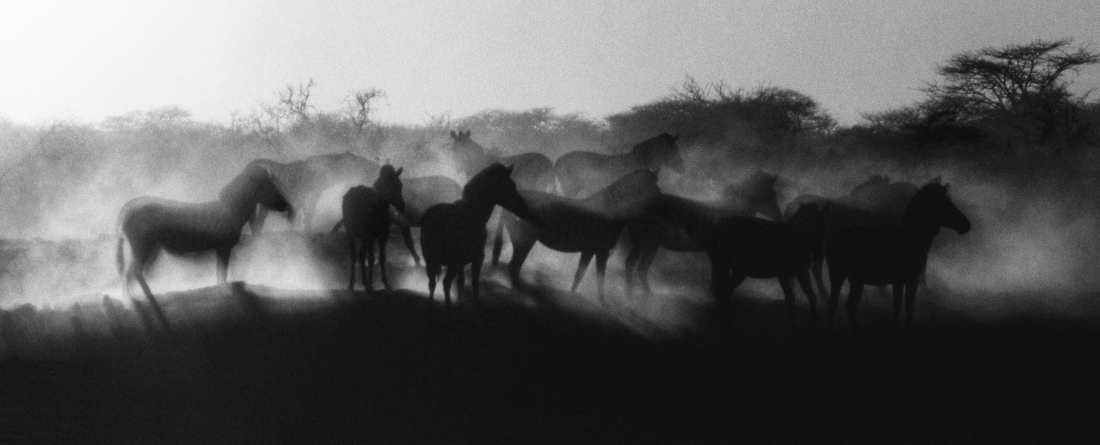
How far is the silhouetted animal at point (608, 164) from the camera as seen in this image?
2166 cm

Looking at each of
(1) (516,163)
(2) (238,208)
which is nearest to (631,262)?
(2) (238,208)

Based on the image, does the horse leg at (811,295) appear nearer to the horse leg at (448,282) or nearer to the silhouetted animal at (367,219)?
the horse leg at (448,282)

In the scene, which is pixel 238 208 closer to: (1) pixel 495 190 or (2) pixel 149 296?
(2) pixel 149 296

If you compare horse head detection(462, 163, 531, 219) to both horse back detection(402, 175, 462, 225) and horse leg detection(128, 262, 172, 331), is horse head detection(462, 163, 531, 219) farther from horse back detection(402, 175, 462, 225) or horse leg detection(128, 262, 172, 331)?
horse back detection(402, 175, 462, 225)

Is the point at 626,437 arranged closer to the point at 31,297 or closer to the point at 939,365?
the point at 939,365

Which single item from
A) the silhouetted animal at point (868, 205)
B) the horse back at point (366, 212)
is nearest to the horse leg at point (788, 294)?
the silhouetted animal at point (868, 205)

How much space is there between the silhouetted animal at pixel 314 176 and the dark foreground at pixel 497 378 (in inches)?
→ 283

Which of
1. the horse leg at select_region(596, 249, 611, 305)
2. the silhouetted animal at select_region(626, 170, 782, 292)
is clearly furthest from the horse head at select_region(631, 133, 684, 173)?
the horse leg at select_region(596, 249, 611, 305)

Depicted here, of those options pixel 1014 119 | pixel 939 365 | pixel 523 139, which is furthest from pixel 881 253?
pixel 523 139

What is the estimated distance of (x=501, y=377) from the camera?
13047mm

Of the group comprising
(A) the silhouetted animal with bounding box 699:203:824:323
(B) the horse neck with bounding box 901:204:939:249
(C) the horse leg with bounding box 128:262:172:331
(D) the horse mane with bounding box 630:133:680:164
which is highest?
(D) the horse mane with bounding box 630:133:680:164

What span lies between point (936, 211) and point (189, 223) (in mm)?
7713

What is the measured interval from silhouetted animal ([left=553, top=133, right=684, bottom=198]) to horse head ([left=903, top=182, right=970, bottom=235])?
17.2 ft

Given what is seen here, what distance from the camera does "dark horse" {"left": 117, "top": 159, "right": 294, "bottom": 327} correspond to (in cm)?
1534
